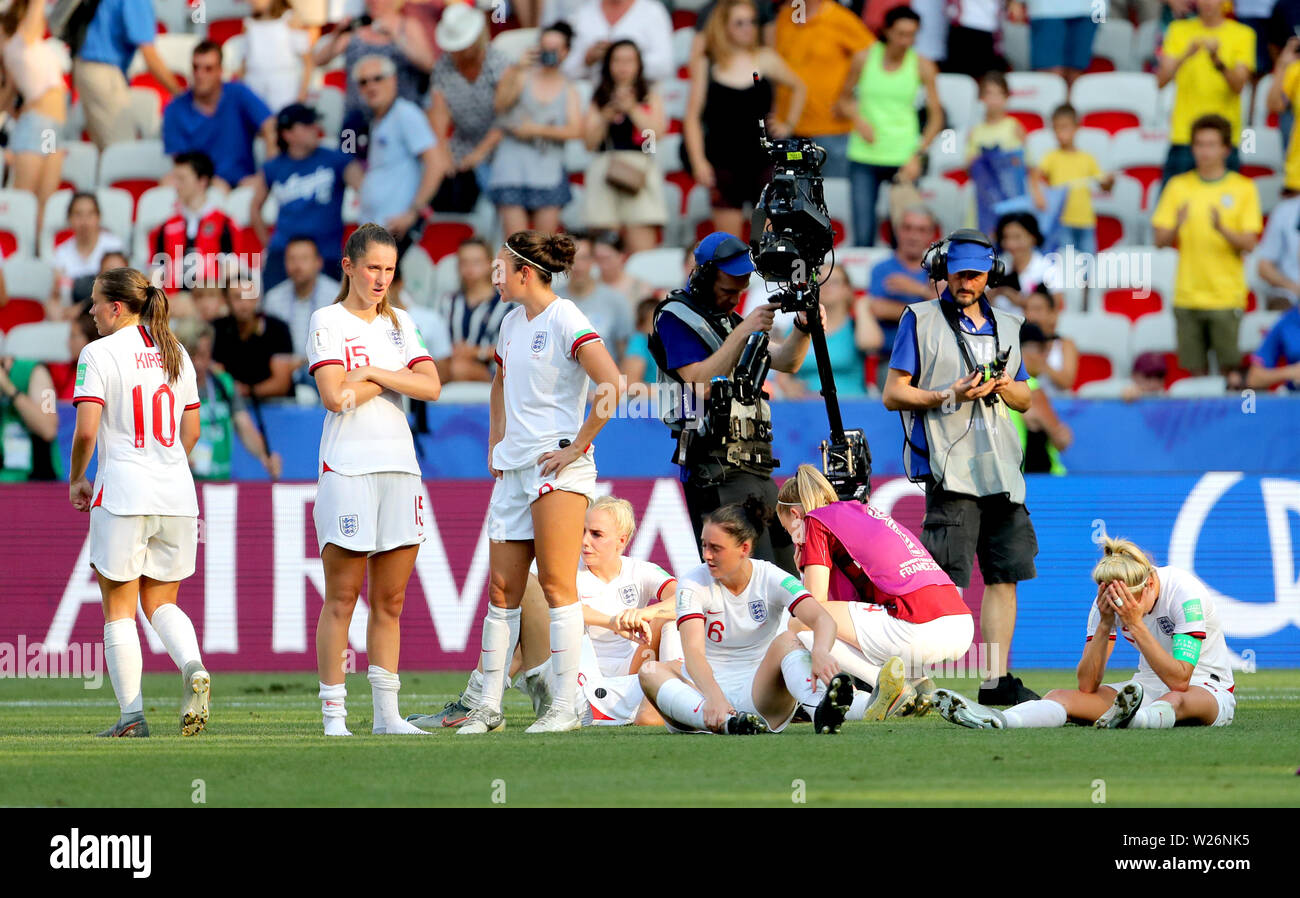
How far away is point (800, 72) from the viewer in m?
15.1

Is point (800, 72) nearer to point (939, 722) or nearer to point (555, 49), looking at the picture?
point (555, 49)

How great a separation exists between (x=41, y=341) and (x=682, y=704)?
28.9 ft

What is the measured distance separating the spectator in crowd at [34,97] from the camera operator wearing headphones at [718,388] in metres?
9.50

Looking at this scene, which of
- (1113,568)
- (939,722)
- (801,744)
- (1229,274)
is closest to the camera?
(801,744)

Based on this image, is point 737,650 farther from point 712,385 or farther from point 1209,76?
point 1209,76

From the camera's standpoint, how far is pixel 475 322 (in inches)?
541

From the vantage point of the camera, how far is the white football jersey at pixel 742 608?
7.61 meters

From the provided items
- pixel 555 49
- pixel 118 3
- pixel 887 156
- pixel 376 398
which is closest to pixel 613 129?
pixel 555 49

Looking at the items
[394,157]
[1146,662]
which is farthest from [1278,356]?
[394,157]

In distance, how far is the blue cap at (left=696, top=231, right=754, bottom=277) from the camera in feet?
27.7

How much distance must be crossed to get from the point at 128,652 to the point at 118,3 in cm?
1025

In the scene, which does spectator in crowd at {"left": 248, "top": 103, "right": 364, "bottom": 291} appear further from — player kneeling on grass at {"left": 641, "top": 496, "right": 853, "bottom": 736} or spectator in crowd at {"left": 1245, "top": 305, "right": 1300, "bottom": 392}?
player kneeling on grass at {"left": 641, "top": 496, "right": 853, "bottom": 736}

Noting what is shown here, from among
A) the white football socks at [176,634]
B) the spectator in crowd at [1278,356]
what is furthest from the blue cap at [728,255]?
the spectator in crowd at [1278,356]

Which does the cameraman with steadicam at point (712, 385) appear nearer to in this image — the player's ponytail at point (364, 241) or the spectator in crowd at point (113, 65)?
the player's ponytail at point (364, 241)
